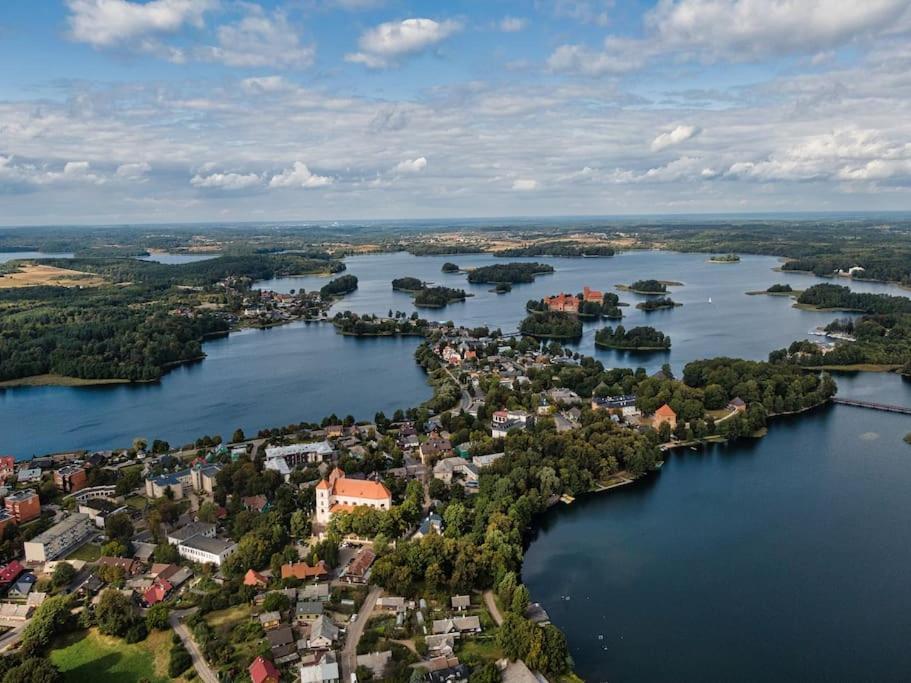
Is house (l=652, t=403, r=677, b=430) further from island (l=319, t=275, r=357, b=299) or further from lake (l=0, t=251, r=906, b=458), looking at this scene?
island (l=319, t=275, r=357, b=299)

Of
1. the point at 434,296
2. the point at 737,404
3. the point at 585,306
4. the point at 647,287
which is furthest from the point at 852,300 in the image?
the point at 434,296

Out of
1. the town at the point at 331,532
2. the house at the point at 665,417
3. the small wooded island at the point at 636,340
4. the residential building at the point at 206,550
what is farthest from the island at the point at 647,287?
the residential building at the point at 206,550

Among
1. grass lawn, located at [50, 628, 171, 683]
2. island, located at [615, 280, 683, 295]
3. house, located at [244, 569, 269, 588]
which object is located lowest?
grass lawn, located at [50, 628, 171, 683]

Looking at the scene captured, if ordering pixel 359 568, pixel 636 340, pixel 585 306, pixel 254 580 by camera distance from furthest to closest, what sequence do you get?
pixel 585 306
pixel 636 340
pixel 359 568
pixel 254 580

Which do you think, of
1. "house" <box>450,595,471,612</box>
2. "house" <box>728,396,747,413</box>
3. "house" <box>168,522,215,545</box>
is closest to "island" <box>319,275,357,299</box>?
"house" <box>728,396,747,413</box>

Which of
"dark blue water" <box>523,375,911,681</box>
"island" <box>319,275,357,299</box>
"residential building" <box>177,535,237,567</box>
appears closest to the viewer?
"dark blue water" <box>523,375,911,681</box>

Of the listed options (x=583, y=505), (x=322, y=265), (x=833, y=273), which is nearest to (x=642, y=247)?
(x=833, y=273)

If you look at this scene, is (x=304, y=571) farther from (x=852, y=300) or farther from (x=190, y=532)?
(x=852, y=300)

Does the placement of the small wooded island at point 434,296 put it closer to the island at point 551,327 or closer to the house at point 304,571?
the island at point 551,327
